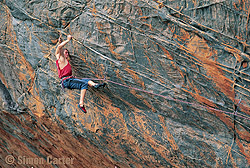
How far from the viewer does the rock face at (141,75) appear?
451 cm

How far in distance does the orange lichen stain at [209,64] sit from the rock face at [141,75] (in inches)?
0.6

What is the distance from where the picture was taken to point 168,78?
16.3 ft

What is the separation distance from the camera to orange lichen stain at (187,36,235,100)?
454 centimetres

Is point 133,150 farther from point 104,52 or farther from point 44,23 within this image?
point 44,23

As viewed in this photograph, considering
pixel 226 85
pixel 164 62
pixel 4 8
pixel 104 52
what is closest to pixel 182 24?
pixel 164 62

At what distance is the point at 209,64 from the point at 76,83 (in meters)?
2.35

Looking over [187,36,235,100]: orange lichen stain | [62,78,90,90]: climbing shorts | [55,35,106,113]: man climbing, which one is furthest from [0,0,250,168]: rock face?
[62,78,90,90]: climbing shorts

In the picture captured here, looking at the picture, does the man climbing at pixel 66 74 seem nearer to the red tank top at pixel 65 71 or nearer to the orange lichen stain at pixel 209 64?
the red tank top at pixel 65 71

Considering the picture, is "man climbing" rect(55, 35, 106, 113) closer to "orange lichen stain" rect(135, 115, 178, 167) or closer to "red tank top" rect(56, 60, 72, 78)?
"red tank top" rect(56, 60, 72, 78)

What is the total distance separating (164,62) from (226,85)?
1072 millimetres

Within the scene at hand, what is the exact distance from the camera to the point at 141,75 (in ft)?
17.0

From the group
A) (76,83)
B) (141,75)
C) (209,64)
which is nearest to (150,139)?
(141,75)

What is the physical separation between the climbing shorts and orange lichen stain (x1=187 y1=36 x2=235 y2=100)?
6.30 ft

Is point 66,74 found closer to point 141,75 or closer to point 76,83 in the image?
point 76,83
